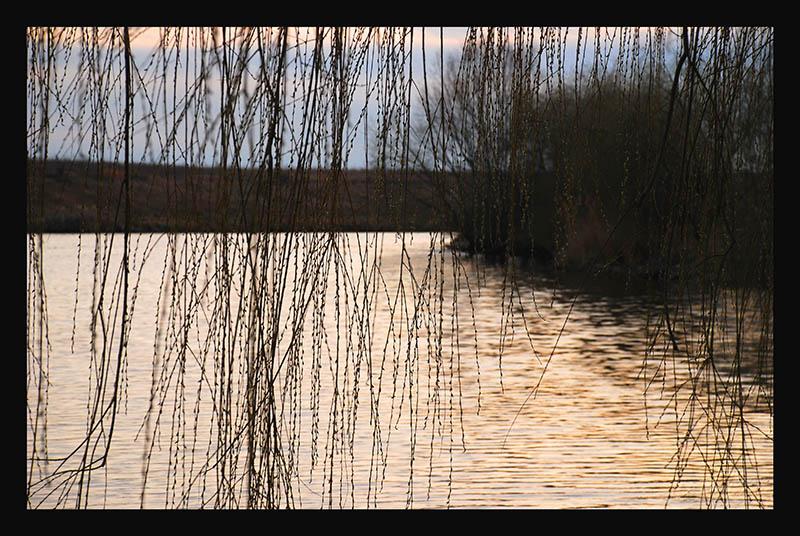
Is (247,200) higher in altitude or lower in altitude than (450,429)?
higher

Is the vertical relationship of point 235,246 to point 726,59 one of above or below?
below

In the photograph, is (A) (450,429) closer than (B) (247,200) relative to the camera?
No

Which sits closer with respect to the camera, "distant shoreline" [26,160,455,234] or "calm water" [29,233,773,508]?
"distant shoreline" [26,160,455,234]

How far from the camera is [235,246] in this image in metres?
1.98

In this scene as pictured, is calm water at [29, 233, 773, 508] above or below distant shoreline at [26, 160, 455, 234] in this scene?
below

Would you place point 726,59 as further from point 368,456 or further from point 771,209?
point 368,456

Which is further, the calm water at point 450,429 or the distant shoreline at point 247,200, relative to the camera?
the calm water at point 450,429

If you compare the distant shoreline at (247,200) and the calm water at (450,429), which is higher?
the distant shoreline at (247,200)
